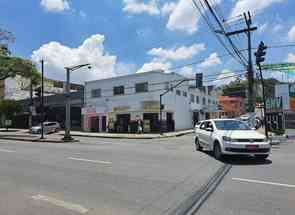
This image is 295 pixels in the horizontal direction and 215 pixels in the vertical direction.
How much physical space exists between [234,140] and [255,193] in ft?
15.9

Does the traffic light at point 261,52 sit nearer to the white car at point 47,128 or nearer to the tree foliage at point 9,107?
the white car at point 47,128

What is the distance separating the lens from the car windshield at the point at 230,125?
494 inches

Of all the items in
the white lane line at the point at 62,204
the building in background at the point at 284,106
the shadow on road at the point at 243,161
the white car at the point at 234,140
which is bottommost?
the shadow on road at the point at 243,161

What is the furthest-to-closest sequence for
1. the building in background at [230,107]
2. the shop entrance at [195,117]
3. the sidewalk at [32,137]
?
the building in background at [230,107] < the shop entrance at [195,117] < the sidewalk at [32,137]

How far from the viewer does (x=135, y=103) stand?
1518 inches

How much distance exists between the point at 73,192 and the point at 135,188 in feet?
4.80

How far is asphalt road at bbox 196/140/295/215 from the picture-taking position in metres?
5.28

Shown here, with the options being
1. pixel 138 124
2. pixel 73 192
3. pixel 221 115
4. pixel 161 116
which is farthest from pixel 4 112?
pixel 73 192

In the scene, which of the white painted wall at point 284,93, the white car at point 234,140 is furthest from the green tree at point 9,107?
the white car at point 234,140

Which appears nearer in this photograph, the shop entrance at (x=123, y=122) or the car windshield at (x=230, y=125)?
the car windshield at (x=230, y=125)

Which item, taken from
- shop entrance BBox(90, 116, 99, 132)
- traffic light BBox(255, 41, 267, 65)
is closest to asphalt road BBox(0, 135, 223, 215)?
traffic light BBox(255, 41, 267, 65)

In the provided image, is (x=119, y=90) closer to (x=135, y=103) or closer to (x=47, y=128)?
(x=135, y=103)

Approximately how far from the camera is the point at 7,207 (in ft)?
18.5

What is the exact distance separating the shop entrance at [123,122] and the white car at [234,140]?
2574cm
